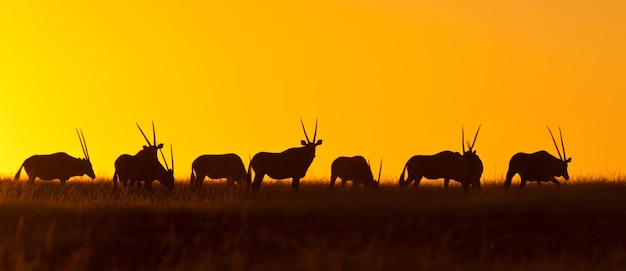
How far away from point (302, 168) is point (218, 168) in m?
3.19

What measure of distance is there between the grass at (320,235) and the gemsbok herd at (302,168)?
6215 mm

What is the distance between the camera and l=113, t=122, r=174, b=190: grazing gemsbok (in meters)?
24.7

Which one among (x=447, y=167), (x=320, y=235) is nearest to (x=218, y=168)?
(x=447, y=167)

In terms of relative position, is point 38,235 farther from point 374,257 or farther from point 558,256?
point 558,256

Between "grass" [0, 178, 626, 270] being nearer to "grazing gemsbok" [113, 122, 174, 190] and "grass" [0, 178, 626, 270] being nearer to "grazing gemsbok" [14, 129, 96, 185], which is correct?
"grazing gemsbok" [113, 122, 174, 190]

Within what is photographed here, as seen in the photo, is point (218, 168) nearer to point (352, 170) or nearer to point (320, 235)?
point (352, 170)

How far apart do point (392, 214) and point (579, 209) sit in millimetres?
3008

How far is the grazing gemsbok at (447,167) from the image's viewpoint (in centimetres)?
2520

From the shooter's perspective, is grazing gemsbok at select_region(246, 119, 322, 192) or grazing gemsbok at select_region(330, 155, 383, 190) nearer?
grazing gemsbok at select_region(246, 119, 322, 192)

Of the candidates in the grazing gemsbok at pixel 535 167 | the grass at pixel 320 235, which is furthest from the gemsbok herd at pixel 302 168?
the grass at pixel 320 235

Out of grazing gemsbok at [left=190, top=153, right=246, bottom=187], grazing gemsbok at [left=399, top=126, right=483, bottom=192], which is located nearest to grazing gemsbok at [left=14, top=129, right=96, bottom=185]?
grazing gemsbok at [left=190, top=153, right=246, bottom=187]

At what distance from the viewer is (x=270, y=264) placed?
11781mm

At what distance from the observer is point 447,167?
26.1 m

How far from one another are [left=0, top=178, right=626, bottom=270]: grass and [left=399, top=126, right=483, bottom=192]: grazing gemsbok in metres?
6.46
